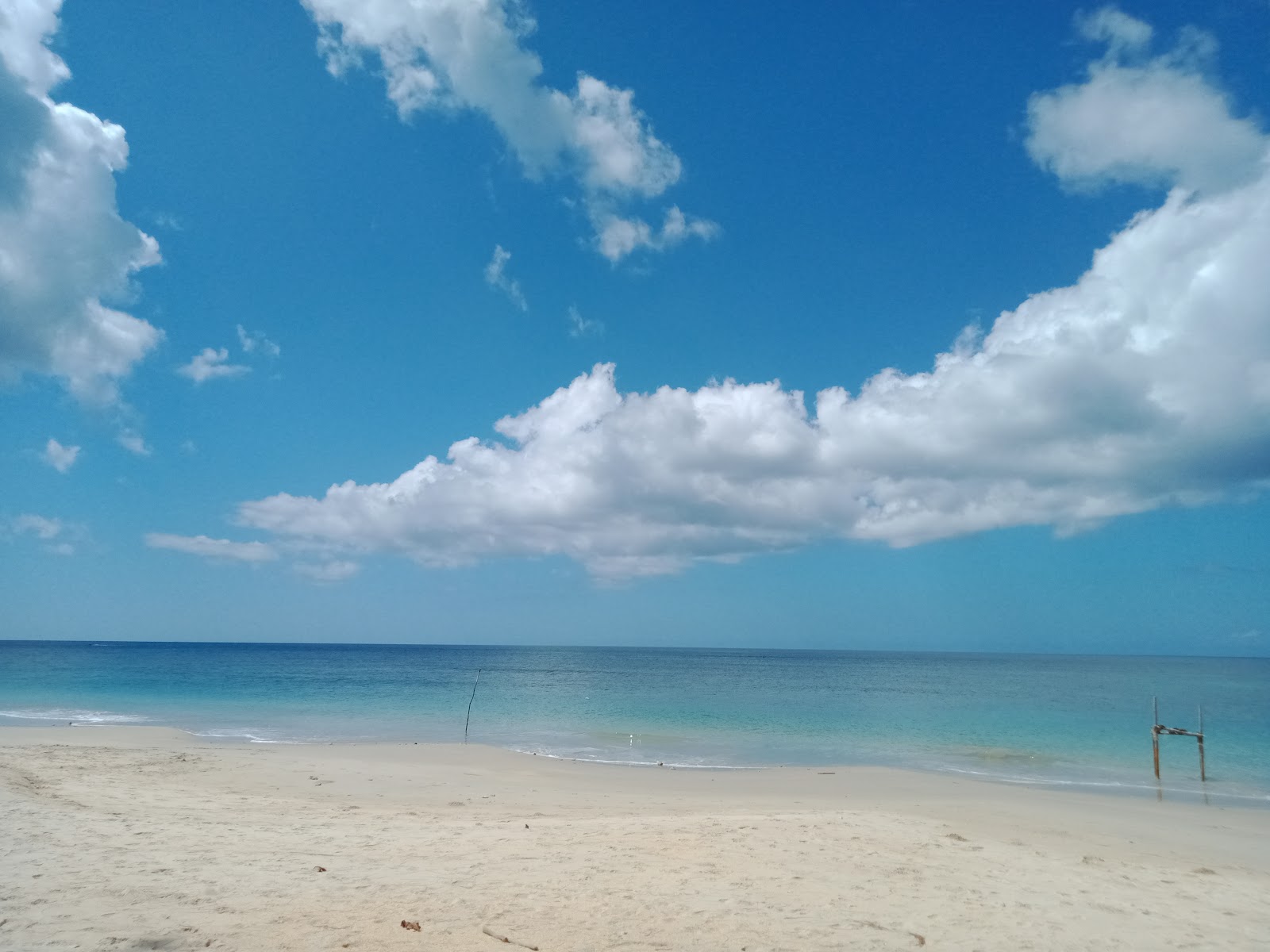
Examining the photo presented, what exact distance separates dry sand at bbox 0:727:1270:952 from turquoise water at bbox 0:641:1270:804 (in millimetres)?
8367

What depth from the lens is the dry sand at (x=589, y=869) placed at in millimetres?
7422

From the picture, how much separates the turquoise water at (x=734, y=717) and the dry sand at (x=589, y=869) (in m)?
8.37

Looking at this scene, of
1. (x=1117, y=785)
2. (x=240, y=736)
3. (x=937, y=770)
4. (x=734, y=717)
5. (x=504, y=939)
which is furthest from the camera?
(x=734, y=717)

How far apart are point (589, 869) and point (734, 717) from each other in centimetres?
3145

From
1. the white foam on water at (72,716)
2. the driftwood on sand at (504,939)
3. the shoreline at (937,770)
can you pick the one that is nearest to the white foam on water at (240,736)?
the shoreline at (937,770)

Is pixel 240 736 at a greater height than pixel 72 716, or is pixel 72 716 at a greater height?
pixel 240 736

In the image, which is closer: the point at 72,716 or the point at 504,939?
the point at 504,939

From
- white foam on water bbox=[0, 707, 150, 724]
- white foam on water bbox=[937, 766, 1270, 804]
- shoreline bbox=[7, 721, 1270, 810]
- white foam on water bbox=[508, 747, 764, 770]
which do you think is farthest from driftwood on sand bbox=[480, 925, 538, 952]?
white foam on water bbox=[0, 707, 150, 724]

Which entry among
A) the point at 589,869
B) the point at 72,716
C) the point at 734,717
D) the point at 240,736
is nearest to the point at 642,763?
the point at 589,869

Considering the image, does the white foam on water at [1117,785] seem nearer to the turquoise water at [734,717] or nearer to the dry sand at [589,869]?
the turquoise water at [734,717]

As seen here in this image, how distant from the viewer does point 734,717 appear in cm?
3950

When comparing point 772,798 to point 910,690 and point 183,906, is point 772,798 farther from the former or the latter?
point 910,690

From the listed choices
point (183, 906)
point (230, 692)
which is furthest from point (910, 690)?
point (183, 906)

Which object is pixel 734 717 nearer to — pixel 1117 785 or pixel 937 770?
pixel 937 770
